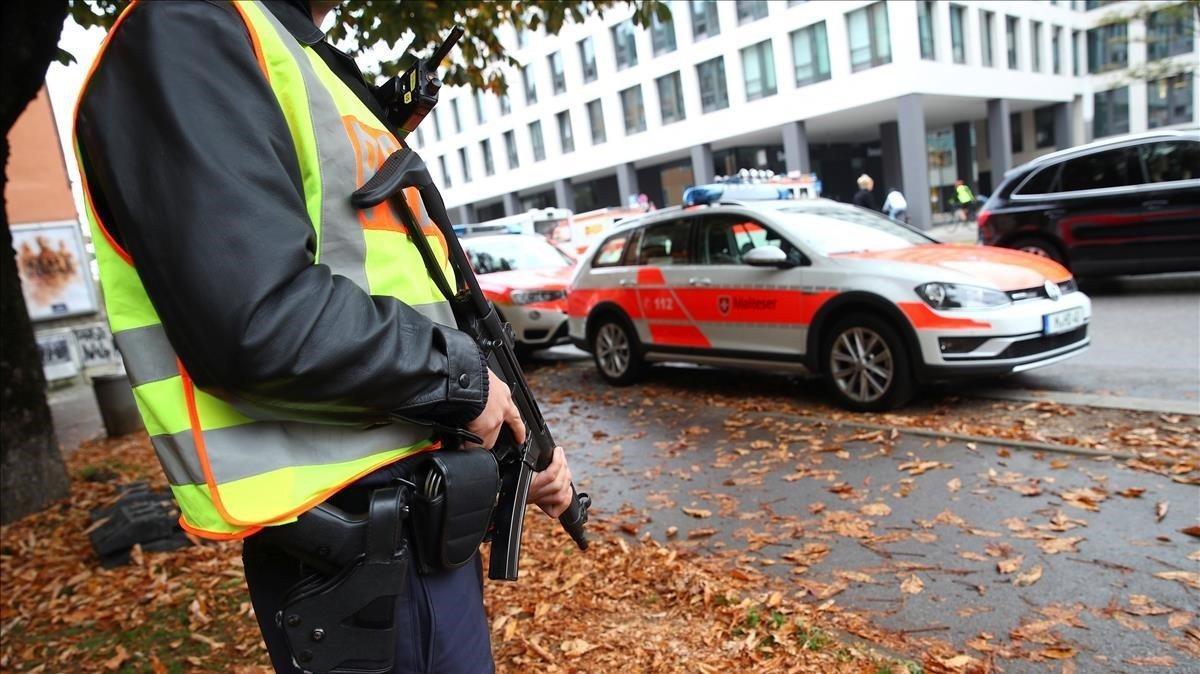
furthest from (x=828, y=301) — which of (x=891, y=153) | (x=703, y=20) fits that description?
Result: (x=891, y=153)

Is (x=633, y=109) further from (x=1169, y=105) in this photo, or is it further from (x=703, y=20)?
(x=1169, y=105)

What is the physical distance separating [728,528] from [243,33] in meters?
3.50

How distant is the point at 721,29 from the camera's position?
34.5 meters

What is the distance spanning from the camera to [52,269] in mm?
14266

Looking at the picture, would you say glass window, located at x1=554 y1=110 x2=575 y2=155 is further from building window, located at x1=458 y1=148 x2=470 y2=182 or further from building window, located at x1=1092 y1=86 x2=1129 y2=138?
building window, located at x1=1092 y1=86 x2=1129 y2=138

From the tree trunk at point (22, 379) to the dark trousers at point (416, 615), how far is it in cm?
502

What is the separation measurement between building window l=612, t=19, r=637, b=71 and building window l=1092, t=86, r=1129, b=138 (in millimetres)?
24196

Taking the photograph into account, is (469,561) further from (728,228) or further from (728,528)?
(728,228)

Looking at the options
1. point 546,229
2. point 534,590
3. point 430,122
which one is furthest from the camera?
point 430,122

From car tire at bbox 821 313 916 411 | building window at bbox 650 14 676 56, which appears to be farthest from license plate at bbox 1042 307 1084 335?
building window at bbox 650 14 676 56

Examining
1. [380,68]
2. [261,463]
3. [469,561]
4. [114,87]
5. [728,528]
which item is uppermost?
[380,68]

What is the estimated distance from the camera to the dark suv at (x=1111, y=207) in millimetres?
8680

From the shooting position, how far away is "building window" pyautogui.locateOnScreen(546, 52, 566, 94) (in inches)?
1667

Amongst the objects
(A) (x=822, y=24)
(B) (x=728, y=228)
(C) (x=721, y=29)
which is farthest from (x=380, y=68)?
(C) (x=721, y=29)
